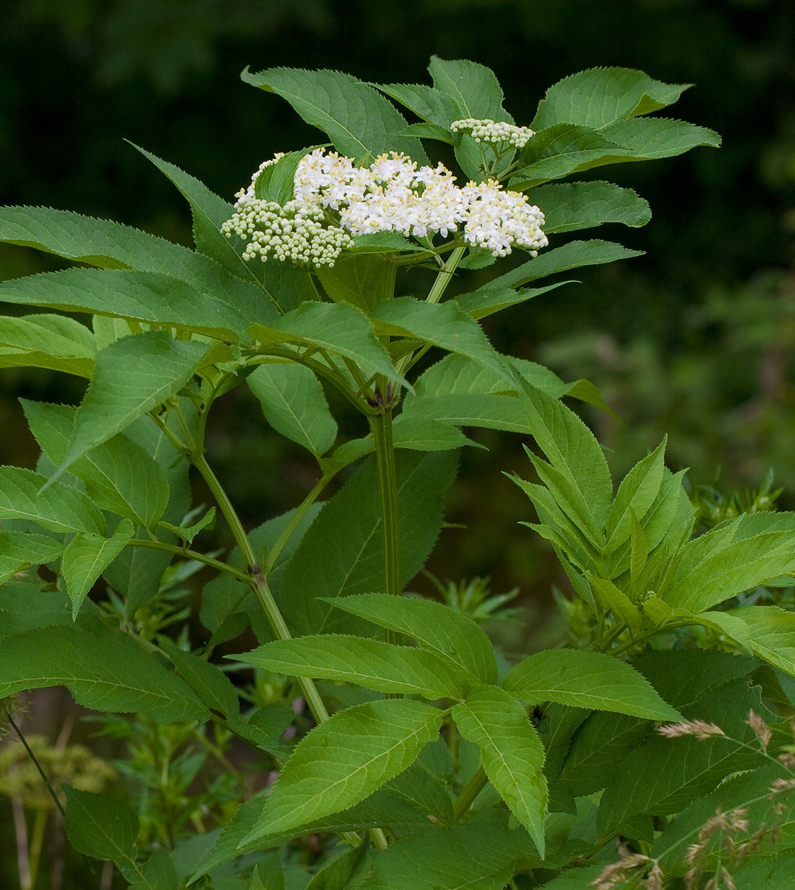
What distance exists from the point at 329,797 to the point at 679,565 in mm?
303

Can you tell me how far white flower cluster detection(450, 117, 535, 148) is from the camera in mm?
732

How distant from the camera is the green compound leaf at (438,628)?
0.62m

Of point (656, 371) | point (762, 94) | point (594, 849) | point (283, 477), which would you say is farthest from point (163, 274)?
point (762, 94)

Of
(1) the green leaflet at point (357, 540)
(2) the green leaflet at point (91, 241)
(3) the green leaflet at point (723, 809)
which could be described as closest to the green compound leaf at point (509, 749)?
(3) the green leaflet at point (723, 809)

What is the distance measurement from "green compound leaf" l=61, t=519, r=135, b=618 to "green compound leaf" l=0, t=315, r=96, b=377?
12 cm

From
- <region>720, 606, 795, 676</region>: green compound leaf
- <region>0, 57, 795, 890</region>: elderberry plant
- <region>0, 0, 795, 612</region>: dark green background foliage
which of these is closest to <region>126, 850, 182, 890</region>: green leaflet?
<region>0, 57, 795, 890</region>: elderberry plant

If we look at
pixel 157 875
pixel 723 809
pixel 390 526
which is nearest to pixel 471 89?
pixel 390 526

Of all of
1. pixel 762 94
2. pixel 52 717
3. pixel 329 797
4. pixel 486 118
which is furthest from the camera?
pixel 762 94

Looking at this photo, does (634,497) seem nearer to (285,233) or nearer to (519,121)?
(285,233)

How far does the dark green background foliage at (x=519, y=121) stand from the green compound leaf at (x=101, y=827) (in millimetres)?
2896

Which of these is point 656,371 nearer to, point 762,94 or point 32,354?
point 762,94

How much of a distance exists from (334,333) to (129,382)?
123mm

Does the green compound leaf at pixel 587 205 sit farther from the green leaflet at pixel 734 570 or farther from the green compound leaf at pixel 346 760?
the green compound leaf at pixel 346 760

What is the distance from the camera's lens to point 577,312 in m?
4.91
